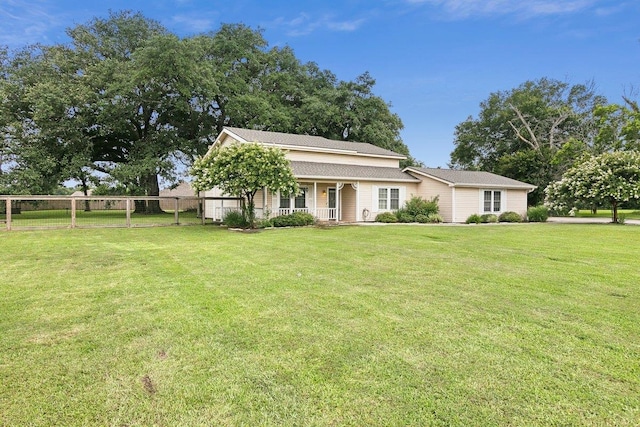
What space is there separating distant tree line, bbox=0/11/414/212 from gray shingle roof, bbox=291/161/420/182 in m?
9.70

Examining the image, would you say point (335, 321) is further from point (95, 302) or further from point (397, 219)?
point (397, 219)

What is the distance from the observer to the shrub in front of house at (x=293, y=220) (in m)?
16.5

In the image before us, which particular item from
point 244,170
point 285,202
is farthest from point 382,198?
point 244,170

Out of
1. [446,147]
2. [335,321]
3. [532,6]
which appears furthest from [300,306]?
[446,147]

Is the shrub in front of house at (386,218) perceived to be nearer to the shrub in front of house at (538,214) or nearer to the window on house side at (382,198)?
the window on house side at (382,198)

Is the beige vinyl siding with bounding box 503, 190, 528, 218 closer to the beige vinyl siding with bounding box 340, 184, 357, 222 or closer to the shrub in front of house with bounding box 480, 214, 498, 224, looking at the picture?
the shrub in front of house with bounding box 480, 214, 498, 224

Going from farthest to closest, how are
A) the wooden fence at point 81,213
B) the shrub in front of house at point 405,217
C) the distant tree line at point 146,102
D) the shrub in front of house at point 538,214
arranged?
the distant tree line at point 146,102, the shrub in front of house at point 538,214, the shrub in front of house at point 405,217, the wooden fence at point 81,213

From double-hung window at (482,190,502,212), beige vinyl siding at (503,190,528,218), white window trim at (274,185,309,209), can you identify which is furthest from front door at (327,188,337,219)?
beige vinyl siding at (503,190,528,218)

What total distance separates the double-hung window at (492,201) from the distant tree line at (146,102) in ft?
40.1

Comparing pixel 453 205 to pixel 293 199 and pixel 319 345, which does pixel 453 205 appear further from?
pixel 319 345

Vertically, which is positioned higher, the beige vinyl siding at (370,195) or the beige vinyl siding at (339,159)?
the beige vinyl siding at (339,159)

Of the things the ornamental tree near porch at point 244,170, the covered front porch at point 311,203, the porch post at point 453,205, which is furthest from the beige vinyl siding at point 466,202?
the ornamental tree near porch at point 244,170

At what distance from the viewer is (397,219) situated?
19609mm

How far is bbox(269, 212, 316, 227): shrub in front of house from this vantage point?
16531 mm
